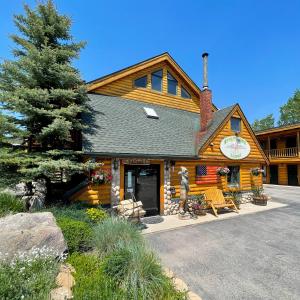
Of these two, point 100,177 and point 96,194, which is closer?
point 100,177

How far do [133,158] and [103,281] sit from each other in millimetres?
6497

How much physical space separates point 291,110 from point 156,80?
2124 inches

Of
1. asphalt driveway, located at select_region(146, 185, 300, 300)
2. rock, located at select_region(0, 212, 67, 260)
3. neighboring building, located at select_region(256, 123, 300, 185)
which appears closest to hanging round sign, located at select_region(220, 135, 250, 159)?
asphalt driveway, located at select_region(146, 185, 300, 300)

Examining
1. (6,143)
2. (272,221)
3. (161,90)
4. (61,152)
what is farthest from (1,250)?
(161,90)

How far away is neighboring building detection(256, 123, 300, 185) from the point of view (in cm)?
2405

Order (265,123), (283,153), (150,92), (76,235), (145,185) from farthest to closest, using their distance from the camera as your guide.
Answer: (265,123) < (283,153) < (150,92) < (145,185) < (76,235)

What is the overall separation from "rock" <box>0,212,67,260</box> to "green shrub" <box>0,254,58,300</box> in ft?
1.06

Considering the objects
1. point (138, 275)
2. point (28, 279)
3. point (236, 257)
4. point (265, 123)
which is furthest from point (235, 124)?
point (265, 123)

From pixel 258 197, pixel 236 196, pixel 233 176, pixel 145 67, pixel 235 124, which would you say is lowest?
pixel 258 197

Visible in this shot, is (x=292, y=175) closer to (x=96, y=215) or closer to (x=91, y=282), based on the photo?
(x=96, y=215)

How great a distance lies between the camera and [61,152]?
8258mm

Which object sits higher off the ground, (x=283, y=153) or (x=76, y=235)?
(x=283, y=153)

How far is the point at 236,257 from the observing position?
6.09m

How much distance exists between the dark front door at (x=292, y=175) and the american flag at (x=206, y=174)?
16937 millimetres
